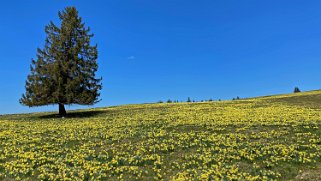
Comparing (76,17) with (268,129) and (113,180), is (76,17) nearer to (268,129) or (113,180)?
(268,129)

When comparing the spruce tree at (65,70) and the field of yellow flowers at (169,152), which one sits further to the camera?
the spruce tree at (65,70)

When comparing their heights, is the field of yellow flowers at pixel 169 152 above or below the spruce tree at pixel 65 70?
below

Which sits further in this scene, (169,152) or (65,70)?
(65,70)

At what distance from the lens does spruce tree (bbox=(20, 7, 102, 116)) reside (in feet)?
129

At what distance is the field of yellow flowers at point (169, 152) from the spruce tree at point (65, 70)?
1335 centimetres

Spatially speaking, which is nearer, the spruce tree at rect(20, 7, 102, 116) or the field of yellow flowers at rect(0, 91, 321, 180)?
the field of yellow flowers at rect(0, 91, 321, 180)

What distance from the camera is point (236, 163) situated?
1588 cm

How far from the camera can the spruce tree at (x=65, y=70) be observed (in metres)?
39.4

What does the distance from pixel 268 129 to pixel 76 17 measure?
2949 centimetres

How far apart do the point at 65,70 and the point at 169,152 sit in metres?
25.8

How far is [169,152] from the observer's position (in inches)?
708

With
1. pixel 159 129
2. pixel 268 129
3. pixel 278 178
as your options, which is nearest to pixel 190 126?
pixel 159 129

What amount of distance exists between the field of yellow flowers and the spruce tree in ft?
43.8

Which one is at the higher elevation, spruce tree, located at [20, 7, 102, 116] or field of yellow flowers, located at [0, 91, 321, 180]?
spruce tree, located at [20, 7, 102, 116]
